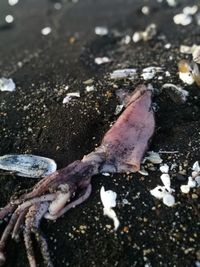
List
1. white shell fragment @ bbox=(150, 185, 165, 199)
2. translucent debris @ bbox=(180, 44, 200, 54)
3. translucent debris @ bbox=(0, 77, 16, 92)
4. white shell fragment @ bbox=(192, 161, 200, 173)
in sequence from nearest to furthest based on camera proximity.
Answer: white shell fragment @ bbox=(150, 185, 165, 199) → white shell fragment @ bbox=(192, 161, 200, 173) → translucent debris @ bbox=(0, 77, 16, 92) → translucent debris @ bbox=(180, 44, 200, 54)

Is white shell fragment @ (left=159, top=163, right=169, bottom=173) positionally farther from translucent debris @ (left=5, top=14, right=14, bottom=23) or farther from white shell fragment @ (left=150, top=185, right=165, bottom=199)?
translucent debris @ (left=5, top=14, right=14, bottom=23)

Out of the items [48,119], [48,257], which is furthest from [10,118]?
[48,257]

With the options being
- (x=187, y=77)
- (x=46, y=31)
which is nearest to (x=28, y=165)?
(x=187, y=77)

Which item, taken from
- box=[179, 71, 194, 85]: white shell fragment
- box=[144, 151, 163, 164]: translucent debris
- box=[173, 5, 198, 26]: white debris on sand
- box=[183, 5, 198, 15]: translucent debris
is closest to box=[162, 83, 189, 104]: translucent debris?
box=[179, 71, 194, 85]: white shell fragment

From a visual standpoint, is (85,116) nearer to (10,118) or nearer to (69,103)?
(69,103)

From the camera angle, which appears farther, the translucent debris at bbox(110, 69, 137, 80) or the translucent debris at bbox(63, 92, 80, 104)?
the translucent debris at bbox(110, 69, 137, 80)
